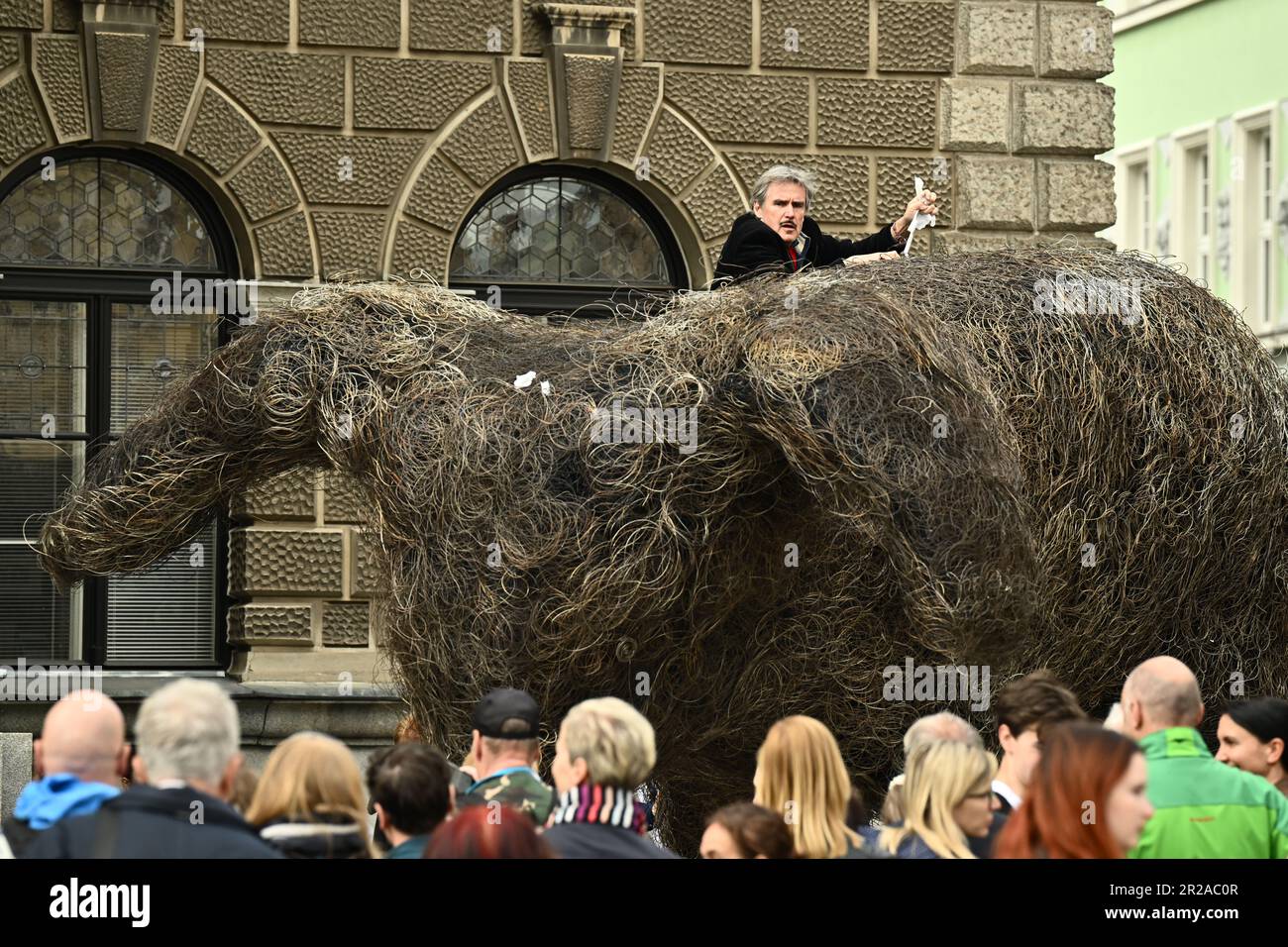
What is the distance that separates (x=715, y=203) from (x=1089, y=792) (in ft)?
31.9

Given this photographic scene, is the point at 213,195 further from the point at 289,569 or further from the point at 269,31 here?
the point at 289,569

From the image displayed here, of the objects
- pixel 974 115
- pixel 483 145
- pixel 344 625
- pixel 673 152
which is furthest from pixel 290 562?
pixel 974 115

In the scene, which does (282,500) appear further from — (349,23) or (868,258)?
(868,258)

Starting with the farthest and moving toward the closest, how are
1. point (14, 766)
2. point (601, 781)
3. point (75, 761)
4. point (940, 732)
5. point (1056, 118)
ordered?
point (1056, 118) < point (14, 766) < point (940, 732) < point (601, 781) < point (75, 761)

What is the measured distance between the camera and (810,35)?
14.2 meters

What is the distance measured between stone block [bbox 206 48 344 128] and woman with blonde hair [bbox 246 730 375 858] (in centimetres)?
876

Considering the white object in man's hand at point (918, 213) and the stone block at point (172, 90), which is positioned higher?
the stone block at point (172, 90)

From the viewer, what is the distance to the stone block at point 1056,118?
1440 cm

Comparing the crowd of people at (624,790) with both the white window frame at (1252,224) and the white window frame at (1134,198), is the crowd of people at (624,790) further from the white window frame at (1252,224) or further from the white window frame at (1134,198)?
the white window frame at (1134,198)

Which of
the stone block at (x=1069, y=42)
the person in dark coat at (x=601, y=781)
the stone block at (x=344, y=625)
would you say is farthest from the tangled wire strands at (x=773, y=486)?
the stone block at (x=1069, y=42)

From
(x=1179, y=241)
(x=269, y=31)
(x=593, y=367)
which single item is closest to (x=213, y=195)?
(x=269, y=31)

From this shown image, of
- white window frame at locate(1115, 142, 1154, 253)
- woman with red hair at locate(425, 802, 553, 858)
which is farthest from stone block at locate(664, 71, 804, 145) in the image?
white window frame at locate(1115, 142, 1154, 253)

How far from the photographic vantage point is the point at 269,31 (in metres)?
13.4

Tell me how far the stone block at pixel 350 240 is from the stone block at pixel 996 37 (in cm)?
369
